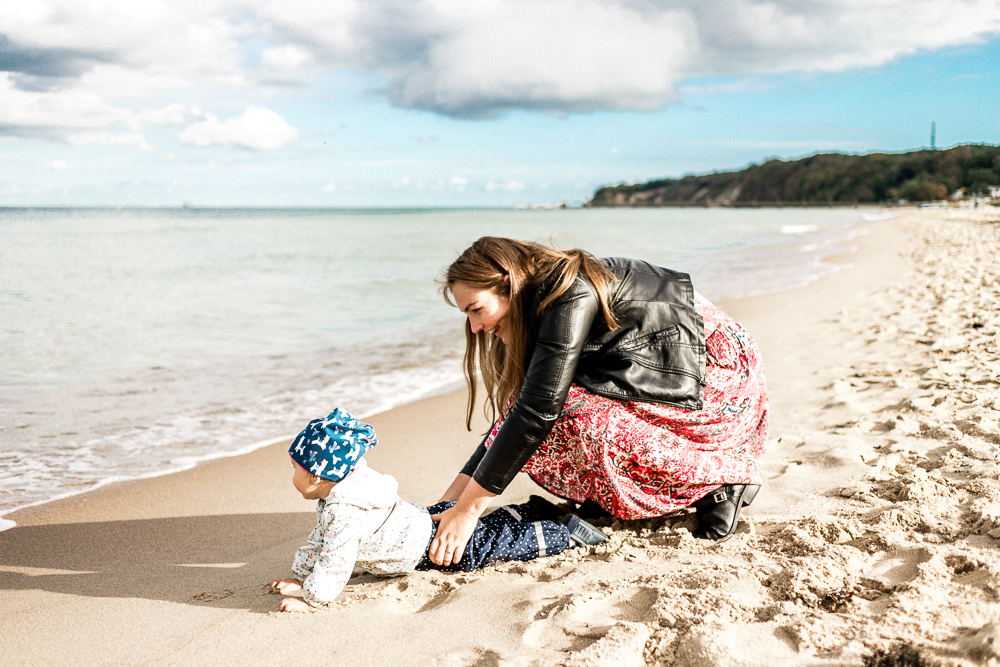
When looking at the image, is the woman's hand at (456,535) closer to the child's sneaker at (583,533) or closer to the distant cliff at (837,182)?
the child's sneaker at (583,533)

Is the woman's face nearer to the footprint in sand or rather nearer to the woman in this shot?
the woman

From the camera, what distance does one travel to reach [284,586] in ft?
7.89

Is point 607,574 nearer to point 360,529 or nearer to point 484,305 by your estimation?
point 360,529

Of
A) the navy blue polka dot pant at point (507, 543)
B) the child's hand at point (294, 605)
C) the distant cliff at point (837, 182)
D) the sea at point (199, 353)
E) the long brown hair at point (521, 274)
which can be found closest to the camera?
the child's hand at point (294, 605)

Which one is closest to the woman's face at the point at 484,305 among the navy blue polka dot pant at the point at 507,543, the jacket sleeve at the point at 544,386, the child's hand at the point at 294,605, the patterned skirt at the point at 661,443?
the jacket sleeve at the point at 544,386

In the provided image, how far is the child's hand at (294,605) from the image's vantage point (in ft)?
7.38

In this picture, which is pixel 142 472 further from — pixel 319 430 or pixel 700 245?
pixel 700 245

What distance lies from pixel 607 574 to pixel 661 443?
1.72ft

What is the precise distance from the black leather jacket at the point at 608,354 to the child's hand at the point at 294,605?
71cm

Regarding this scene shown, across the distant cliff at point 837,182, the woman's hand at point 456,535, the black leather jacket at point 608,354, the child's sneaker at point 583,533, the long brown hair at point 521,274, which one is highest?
the distant cliff at point 837,182

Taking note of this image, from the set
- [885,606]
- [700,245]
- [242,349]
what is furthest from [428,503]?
[700,245]

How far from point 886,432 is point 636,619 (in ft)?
Answer: 7.15

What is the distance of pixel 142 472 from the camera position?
152 inches

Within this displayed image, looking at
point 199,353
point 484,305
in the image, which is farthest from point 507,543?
point 199,353
